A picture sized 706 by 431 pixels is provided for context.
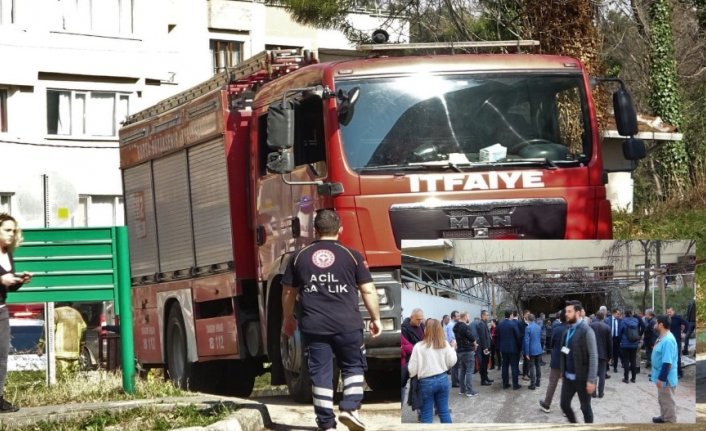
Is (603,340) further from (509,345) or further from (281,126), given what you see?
(281,126)

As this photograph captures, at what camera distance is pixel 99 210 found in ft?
142

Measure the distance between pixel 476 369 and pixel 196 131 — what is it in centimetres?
624

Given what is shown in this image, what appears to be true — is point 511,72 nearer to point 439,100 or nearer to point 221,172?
point 439,100

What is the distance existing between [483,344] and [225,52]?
37707 millimetres

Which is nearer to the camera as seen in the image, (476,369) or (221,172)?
(476,369)

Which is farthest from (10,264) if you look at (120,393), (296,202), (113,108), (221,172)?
(113,108)

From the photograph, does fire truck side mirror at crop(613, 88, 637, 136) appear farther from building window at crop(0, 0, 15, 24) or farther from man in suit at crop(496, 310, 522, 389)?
building window at crop(0, 0, 15, 24)

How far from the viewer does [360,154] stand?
45.6ft

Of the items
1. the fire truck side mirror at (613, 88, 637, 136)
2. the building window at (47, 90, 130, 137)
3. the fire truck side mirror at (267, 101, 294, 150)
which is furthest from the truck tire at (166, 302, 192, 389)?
the building window at (47, 90, 130, 137)

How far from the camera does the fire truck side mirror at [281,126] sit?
14.0 m

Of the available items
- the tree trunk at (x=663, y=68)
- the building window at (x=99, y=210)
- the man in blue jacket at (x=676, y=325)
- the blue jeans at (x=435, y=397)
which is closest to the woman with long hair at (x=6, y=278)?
the blue jeans at (x=435, y=397)

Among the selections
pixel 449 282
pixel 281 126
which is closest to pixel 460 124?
pixel 281 126

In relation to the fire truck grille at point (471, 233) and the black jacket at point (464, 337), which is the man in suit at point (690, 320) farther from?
the fire truck grille at point (471, 233)

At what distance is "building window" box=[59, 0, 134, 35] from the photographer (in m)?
41.9
